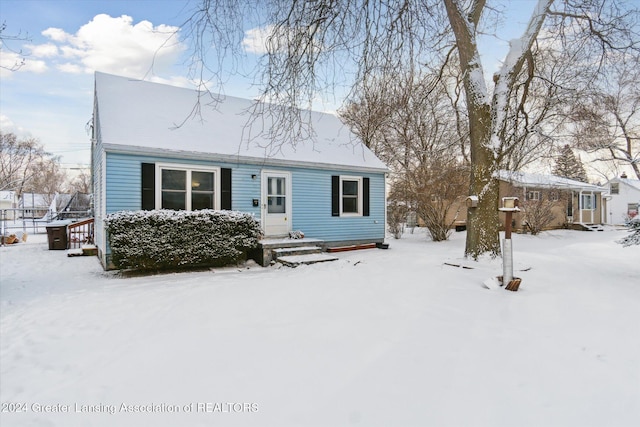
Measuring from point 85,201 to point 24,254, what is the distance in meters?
→ 10.1

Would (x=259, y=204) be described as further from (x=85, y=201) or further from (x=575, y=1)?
(x=85, y=201)

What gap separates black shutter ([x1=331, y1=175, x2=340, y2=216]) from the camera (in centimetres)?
1008

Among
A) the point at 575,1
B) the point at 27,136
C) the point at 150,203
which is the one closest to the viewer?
the point at 575,1

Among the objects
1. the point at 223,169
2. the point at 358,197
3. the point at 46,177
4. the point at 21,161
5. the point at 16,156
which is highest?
the point at 16,156

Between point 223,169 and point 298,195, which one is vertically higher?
point 223,169

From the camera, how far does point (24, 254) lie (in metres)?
9.99

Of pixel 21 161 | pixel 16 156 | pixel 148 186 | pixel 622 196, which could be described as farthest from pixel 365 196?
pixel 21 161

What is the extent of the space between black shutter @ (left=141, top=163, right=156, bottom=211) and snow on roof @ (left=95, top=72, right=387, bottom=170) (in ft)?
1.37

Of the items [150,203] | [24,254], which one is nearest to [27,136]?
[24,254]

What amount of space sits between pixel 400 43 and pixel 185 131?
18.4 feet

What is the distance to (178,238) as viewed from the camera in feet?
23.0

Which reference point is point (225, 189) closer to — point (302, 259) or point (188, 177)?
point (188, 177)

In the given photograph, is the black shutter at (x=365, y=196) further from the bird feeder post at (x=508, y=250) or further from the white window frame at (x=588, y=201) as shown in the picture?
the white window frame at (x=588, y=201)

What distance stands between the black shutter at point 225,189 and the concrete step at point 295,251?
5.46 ft
